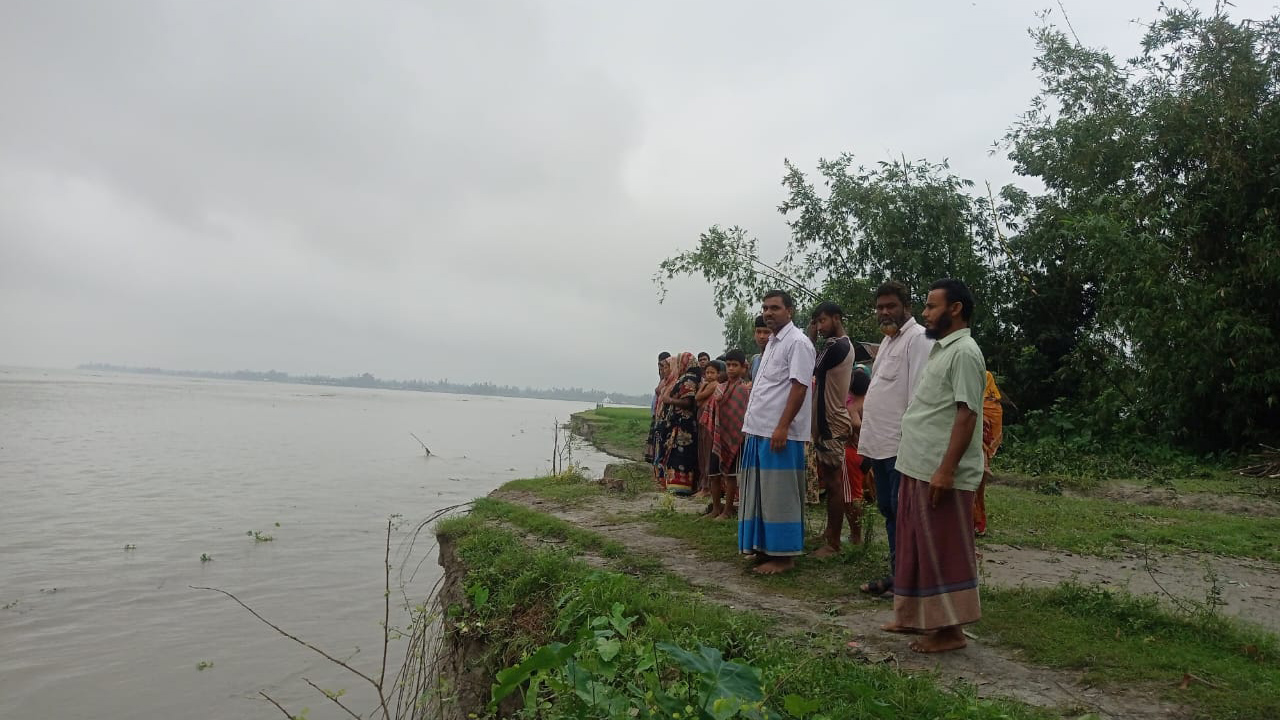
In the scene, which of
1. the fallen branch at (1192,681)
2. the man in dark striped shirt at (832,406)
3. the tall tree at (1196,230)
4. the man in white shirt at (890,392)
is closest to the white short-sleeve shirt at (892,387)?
the man in white shirt at (890,392)

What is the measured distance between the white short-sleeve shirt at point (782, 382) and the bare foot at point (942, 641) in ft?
5.13

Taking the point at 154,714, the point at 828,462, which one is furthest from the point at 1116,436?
the point at 154,714

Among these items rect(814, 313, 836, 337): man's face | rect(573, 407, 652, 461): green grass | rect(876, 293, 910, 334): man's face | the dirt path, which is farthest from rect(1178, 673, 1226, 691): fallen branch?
rect(573, 407, 652, 461): green grass

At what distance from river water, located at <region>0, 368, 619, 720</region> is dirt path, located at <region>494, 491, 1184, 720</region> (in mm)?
2343

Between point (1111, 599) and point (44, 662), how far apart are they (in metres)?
6.62

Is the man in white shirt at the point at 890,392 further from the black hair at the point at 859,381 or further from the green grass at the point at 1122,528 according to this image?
the green grass at the point at 1122,528

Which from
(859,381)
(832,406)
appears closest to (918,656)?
(832,406)

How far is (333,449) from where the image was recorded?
20891 millimetres

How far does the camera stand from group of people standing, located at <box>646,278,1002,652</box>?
329 centimetres

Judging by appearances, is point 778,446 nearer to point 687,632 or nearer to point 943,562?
point 943,562

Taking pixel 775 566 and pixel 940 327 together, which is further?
pixel 775 566

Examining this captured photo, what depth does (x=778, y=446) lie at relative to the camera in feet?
15.0

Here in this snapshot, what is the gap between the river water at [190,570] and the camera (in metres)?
4.79

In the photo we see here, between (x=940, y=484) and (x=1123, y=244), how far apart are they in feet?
34.7
